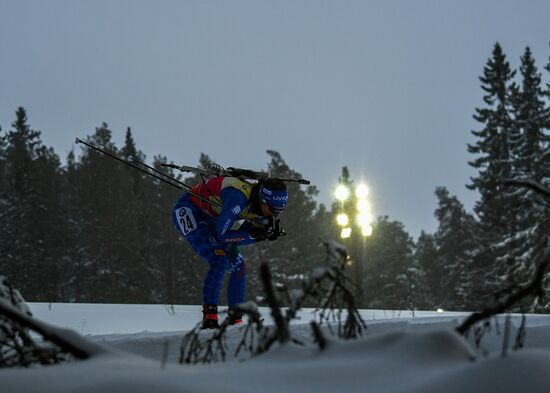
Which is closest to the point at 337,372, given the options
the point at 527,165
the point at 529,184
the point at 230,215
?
the point at 529,184

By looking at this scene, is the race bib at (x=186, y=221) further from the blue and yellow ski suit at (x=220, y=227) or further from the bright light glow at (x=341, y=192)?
the bright light glow at (x=341, y=192)

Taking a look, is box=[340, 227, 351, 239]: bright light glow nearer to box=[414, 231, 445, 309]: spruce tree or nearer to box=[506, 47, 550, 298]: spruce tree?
box=[506, 47, 550, 298]: spruce tree

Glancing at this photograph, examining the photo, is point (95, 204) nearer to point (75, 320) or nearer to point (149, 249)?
point (149, 249)

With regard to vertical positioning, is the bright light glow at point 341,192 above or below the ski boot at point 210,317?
above

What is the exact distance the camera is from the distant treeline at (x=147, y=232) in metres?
32.0

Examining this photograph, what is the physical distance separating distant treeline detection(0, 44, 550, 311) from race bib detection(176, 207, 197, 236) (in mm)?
25543

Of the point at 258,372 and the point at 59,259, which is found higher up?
the point at 59,259

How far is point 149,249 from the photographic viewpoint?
148ft

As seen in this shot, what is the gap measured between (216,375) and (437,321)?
132 inches

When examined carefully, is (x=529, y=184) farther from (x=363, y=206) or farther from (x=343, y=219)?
(x=363, y=206)

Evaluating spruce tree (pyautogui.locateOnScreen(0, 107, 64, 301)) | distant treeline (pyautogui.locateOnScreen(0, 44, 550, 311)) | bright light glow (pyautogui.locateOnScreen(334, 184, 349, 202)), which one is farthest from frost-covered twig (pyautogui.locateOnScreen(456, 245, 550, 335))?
spruce tree (pyautogui.locateOnScreen(0, 107, 64, 301))

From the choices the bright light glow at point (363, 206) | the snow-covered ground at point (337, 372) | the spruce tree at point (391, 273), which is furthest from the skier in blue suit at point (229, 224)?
the spruce tree at point (391, 273)

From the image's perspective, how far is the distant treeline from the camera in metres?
32.0

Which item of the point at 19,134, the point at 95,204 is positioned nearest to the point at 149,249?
the point at 95,204
